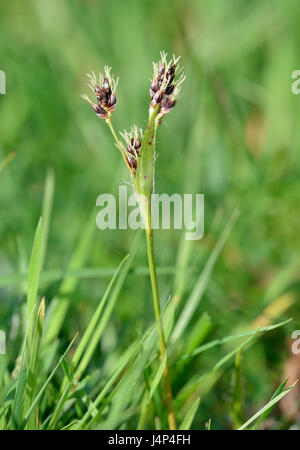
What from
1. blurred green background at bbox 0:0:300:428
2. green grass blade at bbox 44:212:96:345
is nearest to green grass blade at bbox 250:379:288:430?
blurred green background at bbox 0:0:300:428

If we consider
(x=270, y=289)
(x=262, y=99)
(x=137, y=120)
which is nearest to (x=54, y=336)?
(x=270, y=289)

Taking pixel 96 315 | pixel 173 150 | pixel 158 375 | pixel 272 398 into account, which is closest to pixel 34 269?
pixel 96 315

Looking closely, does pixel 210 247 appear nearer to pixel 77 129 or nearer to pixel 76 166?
pixel 76 166

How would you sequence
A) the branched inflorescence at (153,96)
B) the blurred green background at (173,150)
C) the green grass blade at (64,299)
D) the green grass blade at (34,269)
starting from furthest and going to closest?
the blurred green background at (173,150) < the green grass blade at (64,299) < the green grass blade at (34,269) < the branched inflorescence at (153,96)

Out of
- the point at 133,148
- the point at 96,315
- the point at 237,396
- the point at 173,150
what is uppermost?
the point at 173,150

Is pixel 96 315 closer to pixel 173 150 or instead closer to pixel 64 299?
pixel 64 299

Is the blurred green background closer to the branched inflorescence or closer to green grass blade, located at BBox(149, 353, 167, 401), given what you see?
green grass blade, located at BBox(149, 353, 167, 401)

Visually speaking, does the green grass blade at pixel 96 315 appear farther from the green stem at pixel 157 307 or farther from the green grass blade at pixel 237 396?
the green grass blade at pixel 237 396

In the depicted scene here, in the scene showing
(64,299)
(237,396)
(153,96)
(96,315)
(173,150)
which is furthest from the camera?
(173,150)

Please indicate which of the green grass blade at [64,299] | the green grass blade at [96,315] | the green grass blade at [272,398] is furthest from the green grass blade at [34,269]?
the green grass blade at [272,398]
